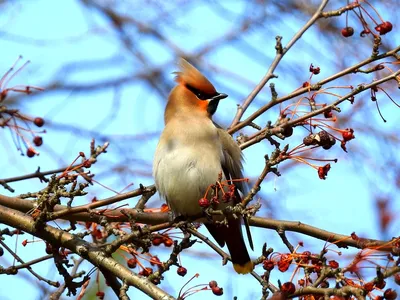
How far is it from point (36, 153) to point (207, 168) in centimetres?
99

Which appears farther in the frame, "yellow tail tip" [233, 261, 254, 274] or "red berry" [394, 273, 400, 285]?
"yellow tail tip" [233, 261, 254, 274]

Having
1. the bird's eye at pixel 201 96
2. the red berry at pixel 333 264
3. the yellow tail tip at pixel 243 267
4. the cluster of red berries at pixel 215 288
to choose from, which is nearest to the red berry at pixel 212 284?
the cluster of red berries at pixel 215 288

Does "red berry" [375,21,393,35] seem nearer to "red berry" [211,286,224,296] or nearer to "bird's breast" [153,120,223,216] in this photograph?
"bird's breast" [153,120,223,216]

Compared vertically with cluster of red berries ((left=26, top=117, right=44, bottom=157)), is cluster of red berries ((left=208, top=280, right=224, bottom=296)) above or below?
below

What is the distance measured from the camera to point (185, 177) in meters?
4.34

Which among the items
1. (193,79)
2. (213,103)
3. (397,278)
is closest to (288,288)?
(397,278)

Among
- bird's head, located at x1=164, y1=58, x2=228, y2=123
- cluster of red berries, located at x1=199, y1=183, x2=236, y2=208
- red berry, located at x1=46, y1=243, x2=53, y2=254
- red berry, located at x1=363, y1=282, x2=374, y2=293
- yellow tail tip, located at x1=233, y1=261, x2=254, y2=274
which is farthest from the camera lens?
bird's head, located at x1=164, y1=58, x2=228, y2=123

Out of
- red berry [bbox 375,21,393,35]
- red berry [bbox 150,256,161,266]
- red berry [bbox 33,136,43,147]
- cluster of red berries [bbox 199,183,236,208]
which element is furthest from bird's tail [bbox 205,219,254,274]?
red berry [bbox 375,21,393,35]

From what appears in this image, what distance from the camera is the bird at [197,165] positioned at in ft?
14.2

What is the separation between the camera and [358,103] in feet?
23.6

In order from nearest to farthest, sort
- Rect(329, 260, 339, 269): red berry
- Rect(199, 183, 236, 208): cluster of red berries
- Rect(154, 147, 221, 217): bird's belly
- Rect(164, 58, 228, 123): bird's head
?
Rect(329, 260, 339, 269): red berry < Rect(199, 183, 236, 208): cluster of red berries < Rect(154, 147, 221, 217): bird's belly < Rect(164, 58, 228, 123): bird's head

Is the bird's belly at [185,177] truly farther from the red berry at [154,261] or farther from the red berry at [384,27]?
the red berry at [384,27]

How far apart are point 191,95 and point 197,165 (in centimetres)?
87

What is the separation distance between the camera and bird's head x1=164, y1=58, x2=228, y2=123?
5031mm
